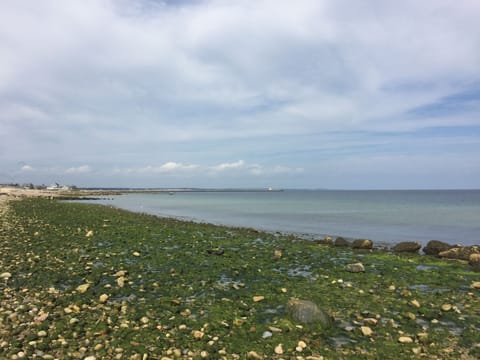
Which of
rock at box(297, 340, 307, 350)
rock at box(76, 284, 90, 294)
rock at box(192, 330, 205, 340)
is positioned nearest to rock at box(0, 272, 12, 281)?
rock at box(76, 284, 90, 294)

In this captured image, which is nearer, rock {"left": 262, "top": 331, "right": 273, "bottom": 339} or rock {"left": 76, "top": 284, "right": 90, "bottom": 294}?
rock {"left": 262, "top": 331, "right": 273, "bottom": 339}

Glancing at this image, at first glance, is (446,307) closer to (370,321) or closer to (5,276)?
(370,321)

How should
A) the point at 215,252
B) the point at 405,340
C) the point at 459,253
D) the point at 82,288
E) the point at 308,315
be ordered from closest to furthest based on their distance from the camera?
the point at 405,340
the point at 308,315
the point at 82,288
the point at 215,252
the point at 459,253

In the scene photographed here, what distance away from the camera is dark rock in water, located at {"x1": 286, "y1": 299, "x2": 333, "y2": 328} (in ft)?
29.1

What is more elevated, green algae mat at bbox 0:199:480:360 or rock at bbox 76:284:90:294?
rock at bbox 76:284:90:294

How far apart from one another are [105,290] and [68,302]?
4.77 ft

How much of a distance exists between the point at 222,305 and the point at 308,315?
9.41ft

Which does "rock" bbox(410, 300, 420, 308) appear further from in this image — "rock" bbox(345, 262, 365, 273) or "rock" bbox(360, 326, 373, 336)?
"rock" bbox(345, 262, 365, 273)

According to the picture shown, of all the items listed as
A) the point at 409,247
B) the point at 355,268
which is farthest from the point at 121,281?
the point at 409,247

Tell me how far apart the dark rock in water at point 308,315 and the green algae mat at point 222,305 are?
0.13 m

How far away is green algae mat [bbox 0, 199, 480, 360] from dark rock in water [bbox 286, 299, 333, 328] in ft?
0.42

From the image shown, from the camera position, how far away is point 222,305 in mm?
10344

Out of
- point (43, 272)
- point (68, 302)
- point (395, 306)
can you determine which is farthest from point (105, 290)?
point (395, 306)

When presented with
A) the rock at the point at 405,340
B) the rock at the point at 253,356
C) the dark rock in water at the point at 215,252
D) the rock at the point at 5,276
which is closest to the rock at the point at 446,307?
the rock at the point at 405,340
